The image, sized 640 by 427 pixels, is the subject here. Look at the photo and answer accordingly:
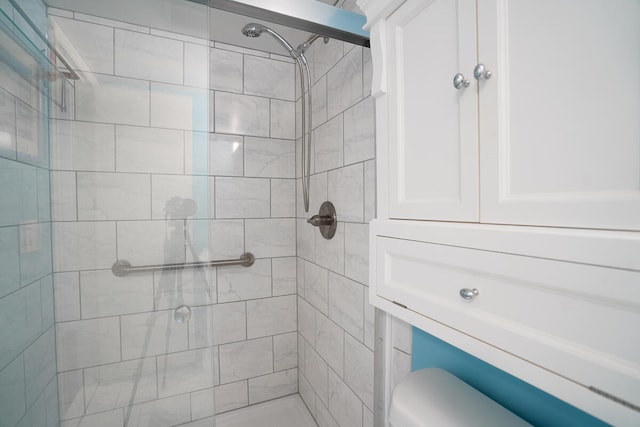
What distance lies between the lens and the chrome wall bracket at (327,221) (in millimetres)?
1303

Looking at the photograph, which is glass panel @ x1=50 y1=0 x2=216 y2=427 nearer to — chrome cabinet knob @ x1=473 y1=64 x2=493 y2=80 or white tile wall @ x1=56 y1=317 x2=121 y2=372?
white tile wall @ x1=56 y1=317 x2=121 y2=372

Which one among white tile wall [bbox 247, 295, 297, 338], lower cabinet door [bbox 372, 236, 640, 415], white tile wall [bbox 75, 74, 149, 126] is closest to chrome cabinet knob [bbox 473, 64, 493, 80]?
lower cabinet door [bbox 372, 236, 640, 415]

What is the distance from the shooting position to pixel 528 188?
420 millimetres

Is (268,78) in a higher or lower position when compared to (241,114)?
higher

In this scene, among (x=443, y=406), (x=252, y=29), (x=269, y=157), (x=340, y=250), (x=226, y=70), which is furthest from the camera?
(x=269, y=157)

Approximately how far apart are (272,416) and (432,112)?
69.6 inches

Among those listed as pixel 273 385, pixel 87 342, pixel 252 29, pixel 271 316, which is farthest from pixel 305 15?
pixel 273 385

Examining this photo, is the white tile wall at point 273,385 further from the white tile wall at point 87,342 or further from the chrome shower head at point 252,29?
the chrome shower head at point 252,29

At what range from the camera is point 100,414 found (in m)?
0.91

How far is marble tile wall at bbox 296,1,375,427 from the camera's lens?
3.61 ft

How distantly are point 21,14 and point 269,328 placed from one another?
158 centimetres

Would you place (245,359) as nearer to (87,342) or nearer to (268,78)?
(87,342)

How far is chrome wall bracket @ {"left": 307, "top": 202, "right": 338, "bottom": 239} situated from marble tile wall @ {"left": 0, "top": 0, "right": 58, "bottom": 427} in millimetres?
904

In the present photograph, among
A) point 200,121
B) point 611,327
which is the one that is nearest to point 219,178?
point 200,121
